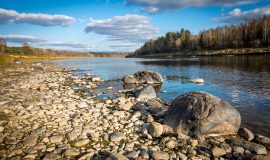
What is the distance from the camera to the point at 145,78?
28047mm

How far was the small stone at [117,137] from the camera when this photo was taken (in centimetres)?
907

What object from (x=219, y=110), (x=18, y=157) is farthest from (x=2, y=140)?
(x=219, y=110)

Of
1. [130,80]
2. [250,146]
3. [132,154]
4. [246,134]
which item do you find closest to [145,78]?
[130,80]

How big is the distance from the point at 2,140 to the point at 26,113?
3.50 m

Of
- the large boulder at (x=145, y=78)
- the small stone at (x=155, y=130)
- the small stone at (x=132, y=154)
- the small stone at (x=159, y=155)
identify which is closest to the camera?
the small stone at (x=159, y=155)

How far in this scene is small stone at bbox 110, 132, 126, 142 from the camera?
9.07 m

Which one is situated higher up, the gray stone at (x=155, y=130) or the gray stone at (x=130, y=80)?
the gray stone at (x=130, y=80)

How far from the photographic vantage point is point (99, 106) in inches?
565

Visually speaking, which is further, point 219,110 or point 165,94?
point 165,94

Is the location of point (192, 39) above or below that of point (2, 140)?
above

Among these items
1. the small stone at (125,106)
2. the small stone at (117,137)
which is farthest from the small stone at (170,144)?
the small stone at (125,106)

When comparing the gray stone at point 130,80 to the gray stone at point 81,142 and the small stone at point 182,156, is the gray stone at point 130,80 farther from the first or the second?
the small stone at point 182,156

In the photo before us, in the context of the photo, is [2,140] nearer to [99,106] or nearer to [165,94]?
[99,106]

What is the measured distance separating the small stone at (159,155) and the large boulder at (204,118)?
7.30 feet
